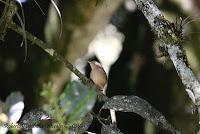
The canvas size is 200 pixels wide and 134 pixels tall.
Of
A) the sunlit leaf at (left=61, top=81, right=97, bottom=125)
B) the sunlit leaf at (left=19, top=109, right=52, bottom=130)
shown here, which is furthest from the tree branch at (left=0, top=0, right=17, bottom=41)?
the sunlit leaf at (left=61, top=81, right=97, bottom=125)

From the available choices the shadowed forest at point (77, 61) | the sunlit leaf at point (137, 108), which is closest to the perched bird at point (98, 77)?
the sunlit leaf at point (137, 108)

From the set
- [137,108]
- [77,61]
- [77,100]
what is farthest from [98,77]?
[77,61]

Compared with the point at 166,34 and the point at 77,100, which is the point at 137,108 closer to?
the point at 166,34

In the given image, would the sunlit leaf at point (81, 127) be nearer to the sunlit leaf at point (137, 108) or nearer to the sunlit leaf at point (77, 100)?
the sunlit leaf at point (137, 108)

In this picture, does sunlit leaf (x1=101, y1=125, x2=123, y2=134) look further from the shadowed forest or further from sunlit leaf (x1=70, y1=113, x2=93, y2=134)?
the shadowed forest

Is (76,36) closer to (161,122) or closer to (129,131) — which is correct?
(129,131)

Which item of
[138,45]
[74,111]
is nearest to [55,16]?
[138,45]
